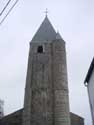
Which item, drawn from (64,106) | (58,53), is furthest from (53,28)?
(64,106)

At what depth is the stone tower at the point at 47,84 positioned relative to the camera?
21672 mm

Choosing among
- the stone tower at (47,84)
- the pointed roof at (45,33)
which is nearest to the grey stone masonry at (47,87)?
the stone tower at (47,84)

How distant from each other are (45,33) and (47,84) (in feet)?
28.5

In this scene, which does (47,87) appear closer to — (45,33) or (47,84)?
(47,84)

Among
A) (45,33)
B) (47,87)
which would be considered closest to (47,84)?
(47,87)

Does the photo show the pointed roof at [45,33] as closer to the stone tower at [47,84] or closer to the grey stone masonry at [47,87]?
the stone tower at [47,84]

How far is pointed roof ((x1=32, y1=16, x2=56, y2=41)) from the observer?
92.3 ft

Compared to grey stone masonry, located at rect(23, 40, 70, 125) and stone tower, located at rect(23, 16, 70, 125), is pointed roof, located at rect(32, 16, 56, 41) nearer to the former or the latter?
stone tower, located at rect(23, 16, 70, 125)

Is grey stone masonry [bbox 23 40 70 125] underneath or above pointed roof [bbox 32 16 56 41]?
underneath

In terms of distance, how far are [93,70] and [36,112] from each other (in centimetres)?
1214

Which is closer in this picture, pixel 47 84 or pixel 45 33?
pixel 47 84

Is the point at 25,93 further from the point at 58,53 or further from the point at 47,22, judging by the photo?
the point at 47,22

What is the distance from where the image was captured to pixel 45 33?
28969mm

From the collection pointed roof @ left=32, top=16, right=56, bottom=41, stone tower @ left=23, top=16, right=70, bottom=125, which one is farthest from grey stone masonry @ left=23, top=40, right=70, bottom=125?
pointed roof @ left=32, top=16, right=56, bottom=41
